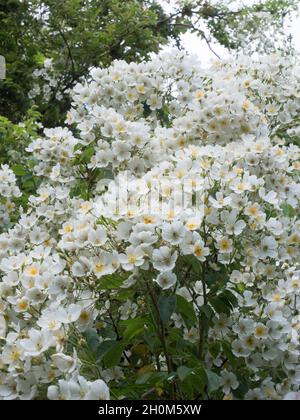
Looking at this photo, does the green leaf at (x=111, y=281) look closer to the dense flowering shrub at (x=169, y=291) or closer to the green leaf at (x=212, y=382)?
the dense flowering shrub at (x=169, y=291)

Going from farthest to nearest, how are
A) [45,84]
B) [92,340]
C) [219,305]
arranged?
[45,84], [219,305], [92,340]

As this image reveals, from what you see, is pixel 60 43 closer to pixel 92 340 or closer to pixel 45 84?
pixel 45 84

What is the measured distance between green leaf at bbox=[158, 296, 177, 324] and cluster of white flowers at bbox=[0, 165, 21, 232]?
50.1 inches

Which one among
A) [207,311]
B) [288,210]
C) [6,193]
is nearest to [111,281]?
[207,311]

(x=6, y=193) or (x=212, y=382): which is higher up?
(x=6, y=193)

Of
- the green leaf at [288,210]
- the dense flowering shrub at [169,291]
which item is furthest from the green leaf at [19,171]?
the green leaf at [288,210]

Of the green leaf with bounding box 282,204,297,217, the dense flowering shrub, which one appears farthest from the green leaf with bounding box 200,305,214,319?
the green leaf with bounding box 282,204,297,217

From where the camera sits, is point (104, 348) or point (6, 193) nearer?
point (104, 348)

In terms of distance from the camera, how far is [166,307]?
4.88 ft

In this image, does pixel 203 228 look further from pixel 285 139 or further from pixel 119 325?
pixel 285 139

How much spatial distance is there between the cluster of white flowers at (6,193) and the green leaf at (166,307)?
4.17 ft

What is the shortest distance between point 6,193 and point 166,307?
4.28ft

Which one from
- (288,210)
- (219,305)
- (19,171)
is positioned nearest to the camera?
(219,305)

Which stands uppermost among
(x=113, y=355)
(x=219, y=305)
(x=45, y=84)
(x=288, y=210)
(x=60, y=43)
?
(x=60, y=43)
